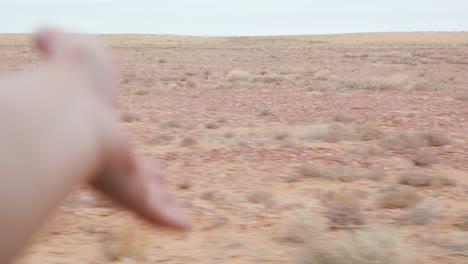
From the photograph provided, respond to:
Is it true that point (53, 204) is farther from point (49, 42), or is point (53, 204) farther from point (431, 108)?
point (431, 108)

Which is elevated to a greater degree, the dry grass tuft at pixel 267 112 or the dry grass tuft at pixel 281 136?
the dry grass tuft at pixel 281 136

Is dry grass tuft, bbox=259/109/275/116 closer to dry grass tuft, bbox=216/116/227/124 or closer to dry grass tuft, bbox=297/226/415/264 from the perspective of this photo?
dry grass tuft, bbox=216/116/227/124

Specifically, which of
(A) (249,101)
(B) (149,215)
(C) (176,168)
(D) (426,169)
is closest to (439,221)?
(D) (426,169)

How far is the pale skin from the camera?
1.12m

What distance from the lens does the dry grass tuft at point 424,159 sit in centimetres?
1248

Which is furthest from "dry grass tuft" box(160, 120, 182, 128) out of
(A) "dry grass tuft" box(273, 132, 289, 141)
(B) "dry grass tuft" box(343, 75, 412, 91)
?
(B) "dry grass tuft" box(343, 75, 412, 91)

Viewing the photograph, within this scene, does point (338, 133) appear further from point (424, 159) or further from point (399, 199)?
point (399, 199)

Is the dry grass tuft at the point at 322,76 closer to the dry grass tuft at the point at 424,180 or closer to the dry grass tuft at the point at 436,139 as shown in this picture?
the dry grass tuft at the point at 436,139

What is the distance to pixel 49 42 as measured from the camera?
1.59 metres

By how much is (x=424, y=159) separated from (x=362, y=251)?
23.0 feet

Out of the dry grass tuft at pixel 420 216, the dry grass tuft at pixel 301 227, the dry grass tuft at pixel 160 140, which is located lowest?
the dry grass tuft at pixel 160 140

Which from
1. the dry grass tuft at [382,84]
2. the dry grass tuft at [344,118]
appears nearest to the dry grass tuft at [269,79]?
the dry grass tuft at [382,84]

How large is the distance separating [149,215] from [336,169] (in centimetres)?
1003

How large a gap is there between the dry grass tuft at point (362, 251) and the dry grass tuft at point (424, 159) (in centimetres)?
646
